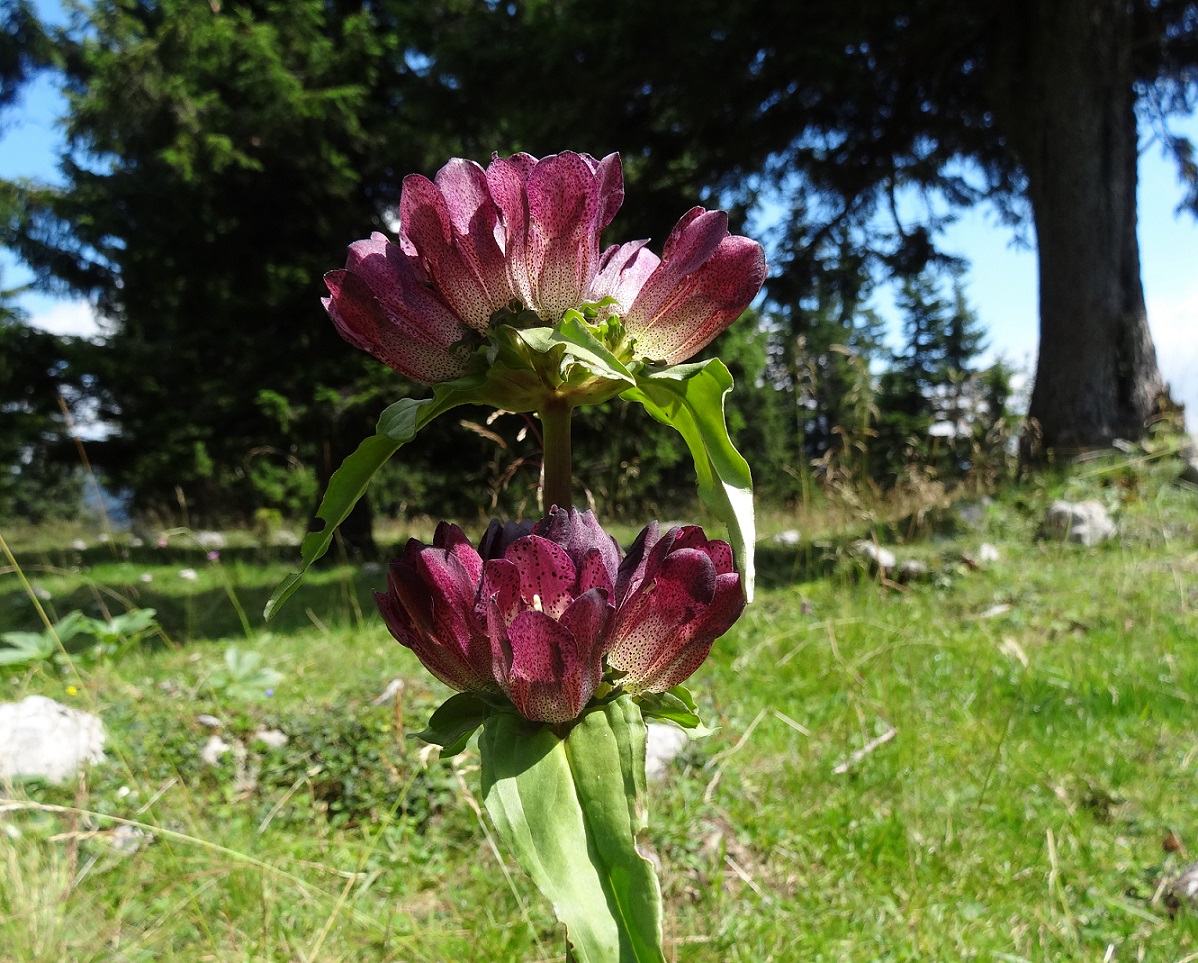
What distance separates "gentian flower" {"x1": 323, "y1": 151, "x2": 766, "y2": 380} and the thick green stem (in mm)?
83

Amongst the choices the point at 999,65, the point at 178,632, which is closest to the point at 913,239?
the point at 999,65

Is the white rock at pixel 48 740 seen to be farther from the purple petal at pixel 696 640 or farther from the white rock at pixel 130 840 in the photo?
the purple petal at pixel 696 640

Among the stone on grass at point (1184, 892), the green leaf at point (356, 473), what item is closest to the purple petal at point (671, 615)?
the green leaf at point (356, 473)

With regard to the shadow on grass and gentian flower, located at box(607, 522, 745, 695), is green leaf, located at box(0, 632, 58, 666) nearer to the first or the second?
the shadow on grass

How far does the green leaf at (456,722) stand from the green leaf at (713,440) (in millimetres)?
262

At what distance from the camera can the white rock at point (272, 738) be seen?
7.51 ft

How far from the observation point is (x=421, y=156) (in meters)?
6.91

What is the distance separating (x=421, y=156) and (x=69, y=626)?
5208mm

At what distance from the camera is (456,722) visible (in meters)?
0.69

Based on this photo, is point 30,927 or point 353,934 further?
point 353,934

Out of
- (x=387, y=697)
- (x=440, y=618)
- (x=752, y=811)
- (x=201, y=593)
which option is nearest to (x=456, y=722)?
(x=440, y=618)

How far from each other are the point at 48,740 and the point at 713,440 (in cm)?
237

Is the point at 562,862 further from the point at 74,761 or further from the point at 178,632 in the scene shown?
the point at 178,632

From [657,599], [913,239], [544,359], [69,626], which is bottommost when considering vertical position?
[69,626]
